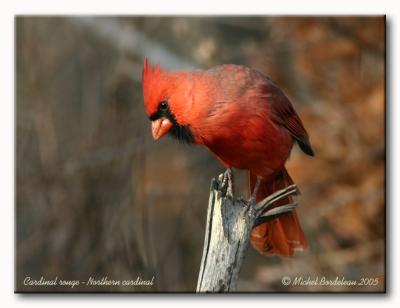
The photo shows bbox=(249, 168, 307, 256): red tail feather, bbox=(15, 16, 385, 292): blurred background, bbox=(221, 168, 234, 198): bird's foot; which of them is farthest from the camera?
bbox=(15, 16, 385, 292): blurred background

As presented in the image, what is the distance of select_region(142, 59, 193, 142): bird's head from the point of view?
3139 millimetres

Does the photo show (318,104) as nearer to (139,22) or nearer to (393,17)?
(393,17)

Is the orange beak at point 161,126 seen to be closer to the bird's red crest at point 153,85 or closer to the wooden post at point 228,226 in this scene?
the bird's red crest at point 153,85

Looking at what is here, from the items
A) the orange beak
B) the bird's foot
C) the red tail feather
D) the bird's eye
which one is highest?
the bird's eye

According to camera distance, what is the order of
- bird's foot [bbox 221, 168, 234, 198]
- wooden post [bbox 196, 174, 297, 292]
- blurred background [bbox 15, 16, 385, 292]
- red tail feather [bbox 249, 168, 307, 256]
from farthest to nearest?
blurred background [bbox 15, 16, 385, 292]
red tail feather [bbox 249, 168, 307, 256]
bird's foot [bbox 221, 168, 234, 198]
wooden post [bbox 196, 174, 297, 292]

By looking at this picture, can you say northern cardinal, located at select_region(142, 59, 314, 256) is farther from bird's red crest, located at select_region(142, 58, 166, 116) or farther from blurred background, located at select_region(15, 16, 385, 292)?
blurred background, located at select_region(15, 16, 385, 292)

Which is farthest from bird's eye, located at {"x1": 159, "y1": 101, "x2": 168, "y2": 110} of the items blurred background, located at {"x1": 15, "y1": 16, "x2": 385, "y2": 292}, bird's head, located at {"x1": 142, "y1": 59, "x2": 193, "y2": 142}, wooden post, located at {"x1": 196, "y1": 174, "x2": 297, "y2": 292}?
blurred background, located at {"x1": 15, "y1": 16, "x2": 385, "y2": 292}

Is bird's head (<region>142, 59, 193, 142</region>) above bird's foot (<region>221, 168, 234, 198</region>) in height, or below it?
above

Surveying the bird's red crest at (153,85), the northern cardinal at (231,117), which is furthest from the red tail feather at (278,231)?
the bird's red crest at (153,85)

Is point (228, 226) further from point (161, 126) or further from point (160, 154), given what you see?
point (160, 154)

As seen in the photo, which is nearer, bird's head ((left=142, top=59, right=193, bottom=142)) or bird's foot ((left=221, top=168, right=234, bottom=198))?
bird's head ((left=142, top=59, right=193, bottom=142))

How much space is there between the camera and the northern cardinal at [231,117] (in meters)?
3.14

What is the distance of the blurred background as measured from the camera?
372 centimetres
